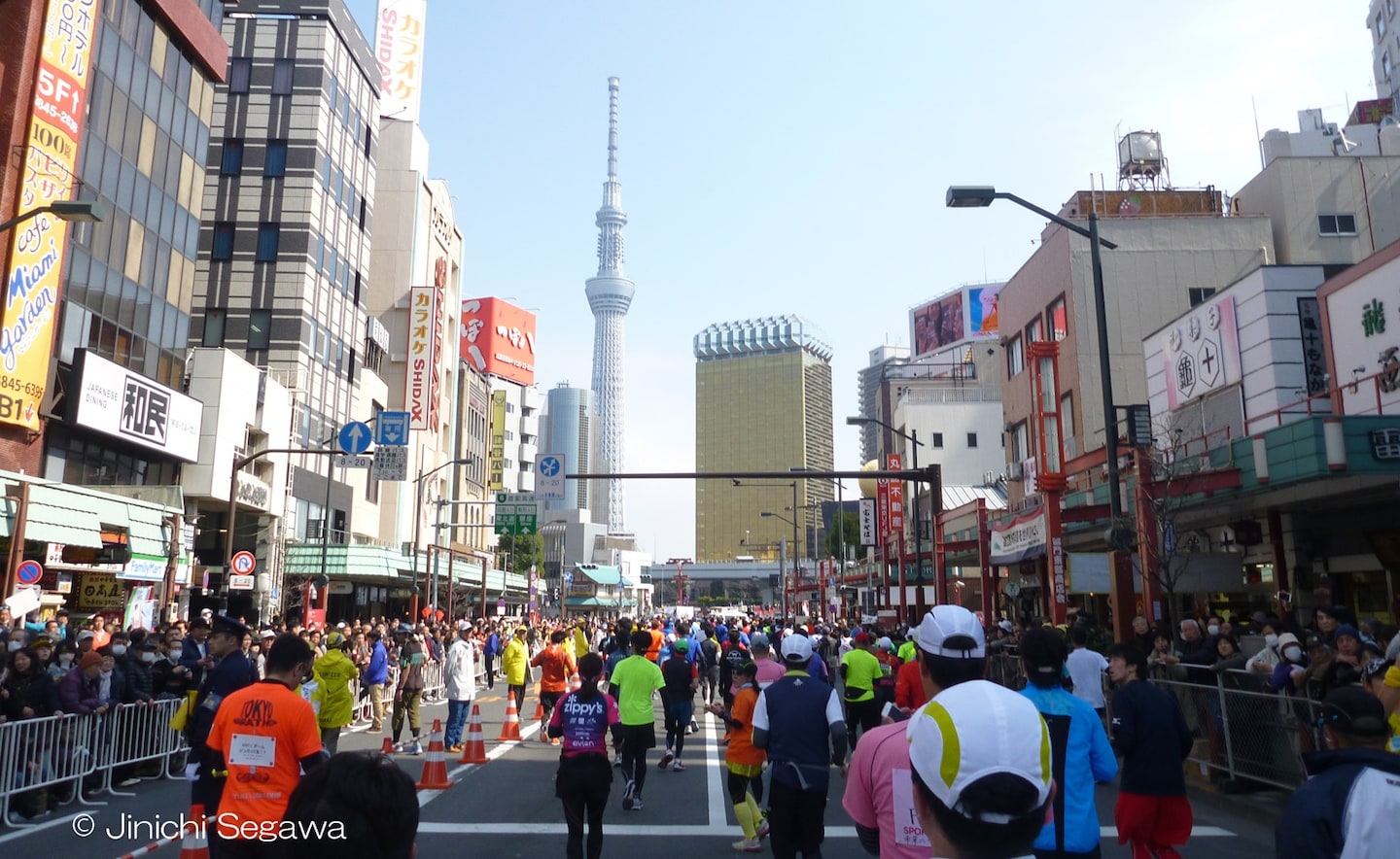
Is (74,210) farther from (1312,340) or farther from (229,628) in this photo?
(1312,340)

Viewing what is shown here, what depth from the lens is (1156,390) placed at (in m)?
26.3

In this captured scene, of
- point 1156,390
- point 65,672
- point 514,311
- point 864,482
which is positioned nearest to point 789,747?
point 65,672

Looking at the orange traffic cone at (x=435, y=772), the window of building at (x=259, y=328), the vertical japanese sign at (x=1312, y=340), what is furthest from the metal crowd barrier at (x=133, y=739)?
the window of building at (x=259, y=328)

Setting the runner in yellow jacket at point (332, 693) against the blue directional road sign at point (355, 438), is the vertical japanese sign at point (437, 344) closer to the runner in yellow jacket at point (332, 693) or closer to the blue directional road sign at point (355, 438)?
the blue directional road sign at point (355, 438)

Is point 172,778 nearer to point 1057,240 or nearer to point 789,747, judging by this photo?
point 789,747

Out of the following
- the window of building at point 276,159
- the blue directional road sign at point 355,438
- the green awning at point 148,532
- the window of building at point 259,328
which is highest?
the window of building at point 276,159

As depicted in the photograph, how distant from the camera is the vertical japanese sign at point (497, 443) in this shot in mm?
84688

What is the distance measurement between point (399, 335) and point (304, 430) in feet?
63.6

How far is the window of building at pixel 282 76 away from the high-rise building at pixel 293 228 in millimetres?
47

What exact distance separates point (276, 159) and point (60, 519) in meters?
28.3

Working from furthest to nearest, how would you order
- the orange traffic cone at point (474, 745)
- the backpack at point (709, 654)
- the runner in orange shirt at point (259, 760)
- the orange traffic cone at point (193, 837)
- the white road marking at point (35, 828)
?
the backpack at point (709, 654), the orange traffic cone at point (474, 745), the white road marking at point (35, 828), the orange traffic cone at point (193, 837), the runner in orange shirt at point (259, 760)

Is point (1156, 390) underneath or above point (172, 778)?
above

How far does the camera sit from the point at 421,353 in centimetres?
5797

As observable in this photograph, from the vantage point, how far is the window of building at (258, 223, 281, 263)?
44.8 meters
